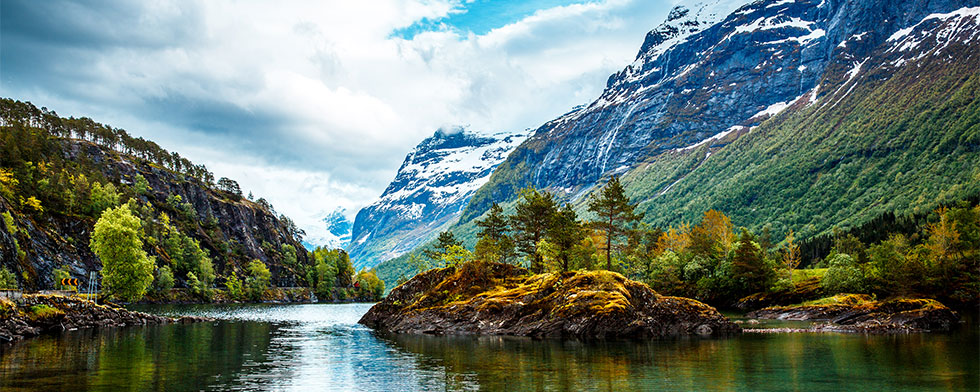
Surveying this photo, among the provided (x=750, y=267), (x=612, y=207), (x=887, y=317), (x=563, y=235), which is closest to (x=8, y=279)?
(x=563, y=235)

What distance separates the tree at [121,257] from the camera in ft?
311

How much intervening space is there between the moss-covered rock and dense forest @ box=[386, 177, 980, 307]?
8523mm

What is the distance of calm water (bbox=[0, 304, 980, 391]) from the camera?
117 feet

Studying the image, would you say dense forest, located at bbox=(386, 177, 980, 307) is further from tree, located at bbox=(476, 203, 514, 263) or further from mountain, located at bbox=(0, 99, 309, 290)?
mountain, located at bbox=(0, 99, 309, 290)

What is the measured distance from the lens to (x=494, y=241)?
97.6 metres

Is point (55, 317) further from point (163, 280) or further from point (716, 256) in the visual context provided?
point (716, 256)

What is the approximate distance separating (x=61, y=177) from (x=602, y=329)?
15795 centimetres

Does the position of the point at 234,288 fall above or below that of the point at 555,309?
below

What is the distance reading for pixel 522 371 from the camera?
4128 cm

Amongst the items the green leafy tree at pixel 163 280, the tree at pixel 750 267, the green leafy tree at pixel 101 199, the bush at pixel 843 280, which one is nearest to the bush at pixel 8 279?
the green leafy tree at pixel 163 280

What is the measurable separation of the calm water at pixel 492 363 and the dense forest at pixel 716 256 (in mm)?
25458

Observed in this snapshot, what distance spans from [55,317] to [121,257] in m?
27.9

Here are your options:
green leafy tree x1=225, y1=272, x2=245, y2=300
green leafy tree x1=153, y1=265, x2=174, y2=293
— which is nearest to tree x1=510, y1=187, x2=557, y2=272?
green leafy tree x1=153, y1=265, x2=174, y2=293

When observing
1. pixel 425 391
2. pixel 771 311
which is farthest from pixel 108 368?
pixel 771 311
